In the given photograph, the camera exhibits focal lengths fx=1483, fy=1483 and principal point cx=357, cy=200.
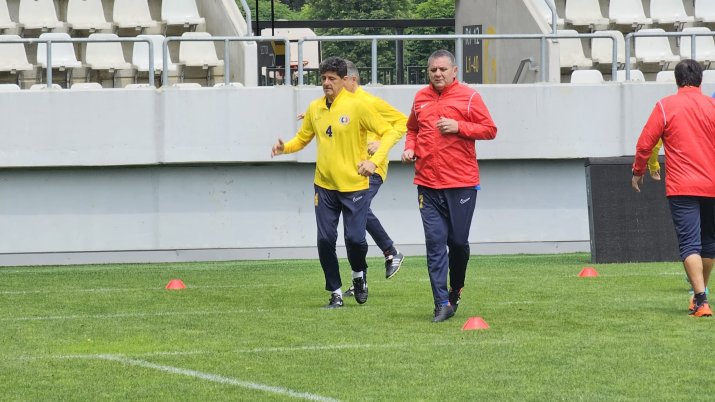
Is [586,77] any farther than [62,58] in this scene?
No

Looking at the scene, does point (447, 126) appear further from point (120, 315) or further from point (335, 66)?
point (120, 315)

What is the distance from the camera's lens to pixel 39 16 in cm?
2552

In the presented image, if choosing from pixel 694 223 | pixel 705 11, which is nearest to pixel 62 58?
pixel 705 11

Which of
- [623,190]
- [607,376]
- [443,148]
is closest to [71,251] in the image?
[623,190]

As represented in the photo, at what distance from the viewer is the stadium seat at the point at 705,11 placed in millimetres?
27625

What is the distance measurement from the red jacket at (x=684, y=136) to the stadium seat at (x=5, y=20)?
15799 mm

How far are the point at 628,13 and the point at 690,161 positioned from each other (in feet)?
54.3

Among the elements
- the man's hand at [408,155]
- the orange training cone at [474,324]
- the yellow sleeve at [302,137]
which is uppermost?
the yellow sleeve at [302,137]

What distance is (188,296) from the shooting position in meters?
14.5

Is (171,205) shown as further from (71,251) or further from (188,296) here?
(188,296)

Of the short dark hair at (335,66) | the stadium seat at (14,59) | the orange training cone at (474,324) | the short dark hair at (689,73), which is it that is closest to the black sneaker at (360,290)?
the short dark hair at (335,66)

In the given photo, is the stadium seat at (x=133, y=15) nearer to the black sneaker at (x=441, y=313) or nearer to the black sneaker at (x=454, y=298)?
the black sneaker at (x=454, y=298)

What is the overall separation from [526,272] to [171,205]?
6.50 meters

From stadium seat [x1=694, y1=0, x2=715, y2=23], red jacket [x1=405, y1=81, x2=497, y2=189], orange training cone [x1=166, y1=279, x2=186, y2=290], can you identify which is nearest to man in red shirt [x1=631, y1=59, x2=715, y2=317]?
red jacket [x1=405, y1=81, x2=497, y2=189]
